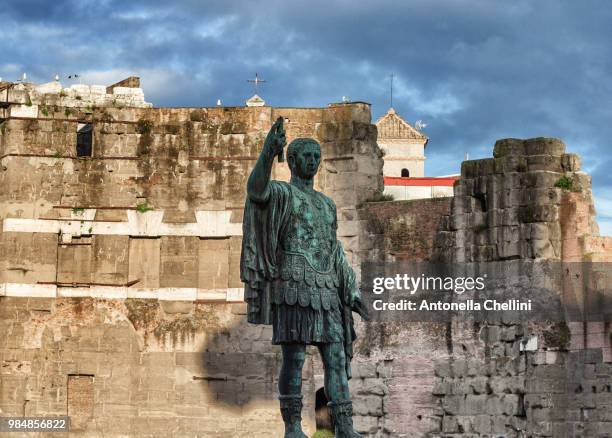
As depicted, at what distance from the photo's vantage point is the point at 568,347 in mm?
23438

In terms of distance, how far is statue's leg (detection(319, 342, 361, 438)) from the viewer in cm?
1277

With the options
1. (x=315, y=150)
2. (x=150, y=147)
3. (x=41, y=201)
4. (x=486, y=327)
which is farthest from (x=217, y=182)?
(x=315, y=150)

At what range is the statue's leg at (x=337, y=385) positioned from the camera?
41.9 feet

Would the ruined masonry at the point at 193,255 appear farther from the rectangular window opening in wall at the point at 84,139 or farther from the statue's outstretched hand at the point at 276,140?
the statue's outstretched hand at the point at 276,140

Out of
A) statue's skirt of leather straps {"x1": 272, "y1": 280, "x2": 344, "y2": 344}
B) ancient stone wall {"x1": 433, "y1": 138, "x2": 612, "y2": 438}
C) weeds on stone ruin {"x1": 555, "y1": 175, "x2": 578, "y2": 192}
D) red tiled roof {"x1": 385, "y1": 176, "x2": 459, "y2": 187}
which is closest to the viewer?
statue's skirt of leather straps {"x1": 272, "y1": 280, "x2": 344, "y2": 344}

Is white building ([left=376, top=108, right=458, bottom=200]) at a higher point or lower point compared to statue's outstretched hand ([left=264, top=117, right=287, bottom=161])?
higher

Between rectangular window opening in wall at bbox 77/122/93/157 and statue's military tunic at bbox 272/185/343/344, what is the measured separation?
1494 centimetres

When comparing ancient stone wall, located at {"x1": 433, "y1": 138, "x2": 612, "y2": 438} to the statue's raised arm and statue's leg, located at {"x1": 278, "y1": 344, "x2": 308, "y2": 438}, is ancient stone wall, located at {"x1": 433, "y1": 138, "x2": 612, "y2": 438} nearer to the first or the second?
statue's leg, located at {"x1": 278, "y1": 344, "x2": 308, "y2": 438}

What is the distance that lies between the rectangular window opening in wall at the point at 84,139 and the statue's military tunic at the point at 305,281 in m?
14.9

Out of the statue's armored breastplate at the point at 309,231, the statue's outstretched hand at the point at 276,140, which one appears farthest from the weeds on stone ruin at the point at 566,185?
the statue's outstretched hand at the point at 276,140

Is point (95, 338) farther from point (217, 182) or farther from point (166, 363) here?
point (217, 182)

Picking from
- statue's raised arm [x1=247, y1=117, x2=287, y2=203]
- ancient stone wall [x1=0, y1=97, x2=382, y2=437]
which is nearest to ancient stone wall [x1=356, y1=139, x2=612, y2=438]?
ancient stone wall [x1=0, y1=97, x2=382, y2=437]

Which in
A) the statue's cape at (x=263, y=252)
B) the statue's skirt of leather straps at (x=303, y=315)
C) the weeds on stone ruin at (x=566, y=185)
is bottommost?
the statue's skirt of leather straps at (x=303, y=315)

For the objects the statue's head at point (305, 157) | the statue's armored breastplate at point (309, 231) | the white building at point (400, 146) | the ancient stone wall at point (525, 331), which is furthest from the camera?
the white building at point (400, 146)
